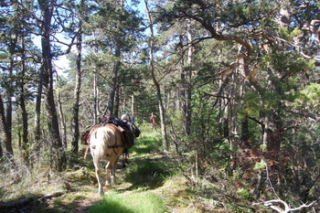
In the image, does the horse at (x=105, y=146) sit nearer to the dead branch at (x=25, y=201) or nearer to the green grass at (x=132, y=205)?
the dead branch at (x=25, y=201)

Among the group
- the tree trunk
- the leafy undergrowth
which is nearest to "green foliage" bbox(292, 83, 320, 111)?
the leafy undergrowth

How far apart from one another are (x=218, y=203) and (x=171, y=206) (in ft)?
3.04

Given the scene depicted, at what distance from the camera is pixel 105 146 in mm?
5984

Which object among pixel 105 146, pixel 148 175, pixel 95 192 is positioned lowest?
pixel 95 192

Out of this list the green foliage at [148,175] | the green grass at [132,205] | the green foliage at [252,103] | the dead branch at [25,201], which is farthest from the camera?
the green foliage at [148,175]

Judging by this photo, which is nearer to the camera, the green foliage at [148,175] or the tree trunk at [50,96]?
the green foliage at [148,175]

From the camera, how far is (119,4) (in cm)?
1282

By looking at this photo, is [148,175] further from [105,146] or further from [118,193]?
[105,146]

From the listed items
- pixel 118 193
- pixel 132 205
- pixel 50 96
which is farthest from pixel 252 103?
pixel 50 96

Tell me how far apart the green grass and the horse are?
1103mm

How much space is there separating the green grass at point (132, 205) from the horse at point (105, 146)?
1.10 meters

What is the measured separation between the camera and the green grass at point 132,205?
14.5ft

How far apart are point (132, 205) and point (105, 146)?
6.01 feet

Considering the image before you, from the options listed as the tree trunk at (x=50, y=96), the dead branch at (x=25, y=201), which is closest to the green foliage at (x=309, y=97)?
the dead branch at (x=25, y=201)
